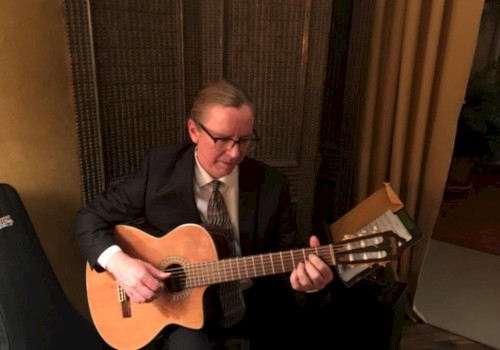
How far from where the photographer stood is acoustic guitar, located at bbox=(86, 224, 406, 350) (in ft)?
3.46

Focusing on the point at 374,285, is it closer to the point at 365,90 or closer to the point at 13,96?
the point at 365,90

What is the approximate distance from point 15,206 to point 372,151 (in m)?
1.41

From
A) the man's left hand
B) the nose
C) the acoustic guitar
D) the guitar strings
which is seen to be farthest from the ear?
the man's left hand

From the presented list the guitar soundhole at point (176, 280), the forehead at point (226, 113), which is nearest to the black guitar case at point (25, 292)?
the guitar soundhole at point (176, 280)

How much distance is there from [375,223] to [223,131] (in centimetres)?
69

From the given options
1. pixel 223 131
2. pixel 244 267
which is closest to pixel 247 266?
pixel 244 267

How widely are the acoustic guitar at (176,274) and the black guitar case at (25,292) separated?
151mm

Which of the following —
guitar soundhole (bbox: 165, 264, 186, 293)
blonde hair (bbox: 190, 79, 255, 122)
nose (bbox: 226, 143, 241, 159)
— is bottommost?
guitar soundhole (bbox: 165, 264, 186, 293)

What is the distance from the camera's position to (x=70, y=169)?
1352 mm

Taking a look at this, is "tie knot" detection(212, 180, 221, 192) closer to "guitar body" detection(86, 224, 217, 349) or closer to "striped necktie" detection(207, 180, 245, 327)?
"striped necktie" detection(207, 180, 245, 327)

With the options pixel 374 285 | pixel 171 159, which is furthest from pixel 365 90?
pixel 171 159

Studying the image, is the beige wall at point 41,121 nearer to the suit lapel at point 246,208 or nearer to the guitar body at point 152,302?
the guitar body at point 152,302

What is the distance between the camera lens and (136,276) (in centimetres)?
108

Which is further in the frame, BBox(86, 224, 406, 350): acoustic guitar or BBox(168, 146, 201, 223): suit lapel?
BBox(168, 146, 201, 223): suit lapel
